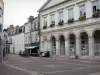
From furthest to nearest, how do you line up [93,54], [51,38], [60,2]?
[51,38], [60,2], [93,54]

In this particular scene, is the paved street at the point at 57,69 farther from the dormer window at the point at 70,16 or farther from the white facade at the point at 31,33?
the white facade at the point at 31,33

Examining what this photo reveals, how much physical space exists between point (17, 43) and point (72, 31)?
31130 mm

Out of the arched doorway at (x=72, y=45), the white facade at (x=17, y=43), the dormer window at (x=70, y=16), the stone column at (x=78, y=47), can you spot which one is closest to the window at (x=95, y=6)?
the dormer window at (x=70, y=16)

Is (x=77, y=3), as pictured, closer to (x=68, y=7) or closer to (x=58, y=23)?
(x=68, y=7)

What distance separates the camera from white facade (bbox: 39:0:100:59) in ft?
93.7

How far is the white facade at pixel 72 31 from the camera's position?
1124 inches

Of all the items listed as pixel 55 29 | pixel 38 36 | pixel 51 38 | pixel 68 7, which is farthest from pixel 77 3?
pixel 38 36

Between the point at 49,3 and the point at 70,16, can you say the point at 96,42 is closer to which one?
the point at 70,16

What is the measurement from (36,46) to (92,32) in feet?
59.8

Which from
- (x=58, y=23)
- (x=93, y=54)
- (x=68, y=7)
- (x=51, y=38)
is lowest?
(x=93, y=54)

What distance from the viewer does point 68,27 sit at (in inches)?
1294

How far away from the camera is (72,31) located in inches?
1260

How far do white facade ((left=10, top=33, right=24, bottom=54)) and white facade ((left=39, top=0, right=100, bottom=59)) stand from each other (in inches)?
602

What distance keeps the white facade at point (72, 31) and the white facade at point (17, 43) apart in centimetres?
1530
